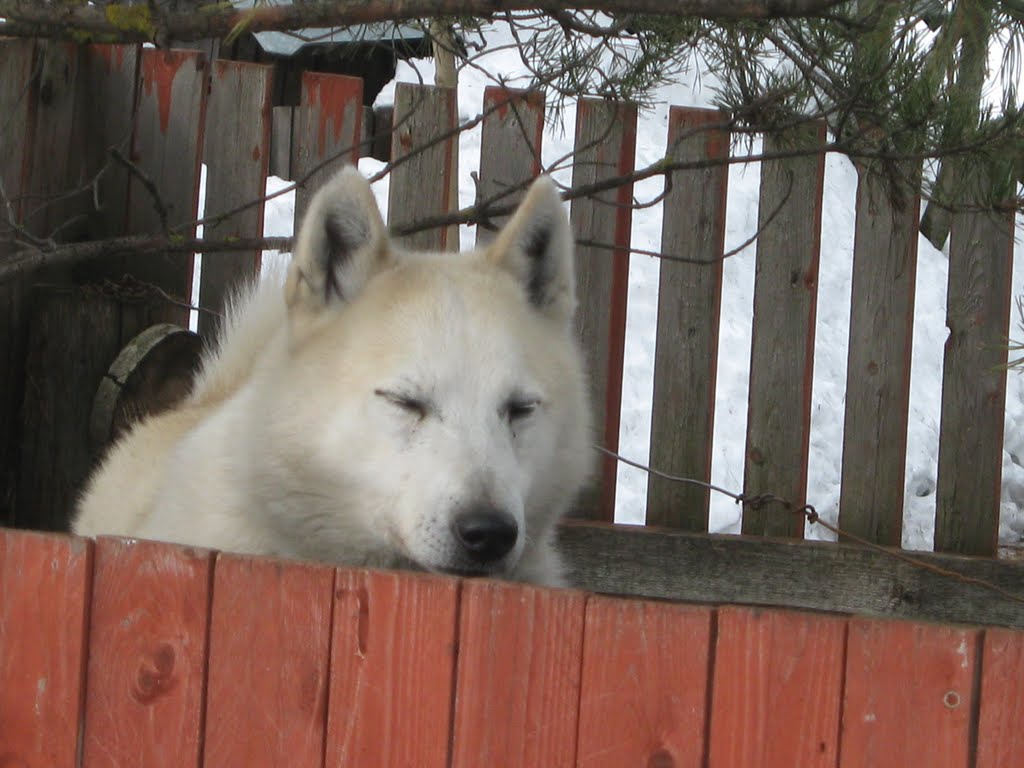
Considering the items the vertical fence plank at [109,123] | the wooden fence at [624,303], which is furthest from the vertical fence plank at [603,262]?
the vertical fence plank at [109,123]

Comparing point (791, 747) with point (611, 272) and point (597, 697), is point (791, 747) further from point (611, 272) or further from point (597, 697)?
point (611, 272)

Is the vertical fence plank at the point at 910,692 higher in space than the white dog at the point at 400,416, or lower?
lower

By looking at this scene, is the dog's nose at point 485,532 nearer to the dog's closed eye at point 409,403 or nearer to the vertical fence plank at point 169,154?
the dog's closed eye at point 409,403

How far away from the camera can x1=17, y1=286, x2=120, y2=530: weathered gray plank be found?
385 cm

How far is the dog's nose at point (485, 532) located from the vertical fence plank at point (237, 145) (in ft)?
7.08

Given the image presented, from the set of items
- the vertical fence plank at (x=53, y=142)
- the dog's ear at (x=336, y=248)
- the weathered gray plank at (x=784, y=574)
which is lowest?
the weathered gray plank at (x=784, y=574)

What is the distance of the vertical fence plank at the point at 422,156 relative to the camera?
4059 mm

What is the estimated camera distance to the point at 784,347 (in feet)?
13.2

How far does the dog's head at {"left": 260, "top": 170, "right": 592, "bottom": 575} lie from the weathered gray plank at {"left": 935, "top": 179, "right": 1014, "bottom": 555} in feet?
5.49

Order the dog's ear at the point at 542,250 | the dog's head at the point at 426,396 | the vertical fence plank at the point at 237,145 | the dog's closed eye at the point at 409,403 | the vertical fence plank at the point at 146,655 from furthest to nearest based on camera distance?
the vertical fence plank at the point at 237,145
the dog's ear at the point at 542,250
the dog's closed eye at the point at 409,403
the dog's head at the point at 426,396
the vertical fence plank at the point at 146,655

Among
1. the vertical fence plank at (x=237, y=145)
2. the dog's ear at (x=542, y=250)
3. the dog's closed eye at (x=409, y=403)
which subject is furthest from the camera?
the vertical fence plank at (x=237, y=145)

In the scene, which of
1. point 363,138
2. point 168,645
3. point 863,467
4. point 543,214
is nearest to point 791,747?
point 168,645

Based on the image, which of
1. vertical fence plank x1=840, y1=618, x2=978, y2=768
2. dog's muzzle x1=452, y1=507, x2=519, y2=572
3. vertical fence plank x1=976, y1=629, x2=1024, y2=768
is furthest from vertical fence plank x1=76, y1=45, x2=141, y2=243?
vertical fence plank x1=976, y1=629, x2=1024, y2=768

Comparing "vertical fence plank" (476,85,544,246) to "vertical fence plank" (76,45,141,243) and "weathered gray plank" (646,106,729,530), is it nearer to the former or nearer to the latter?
"weathered gray plank" (646,106,729,530)
